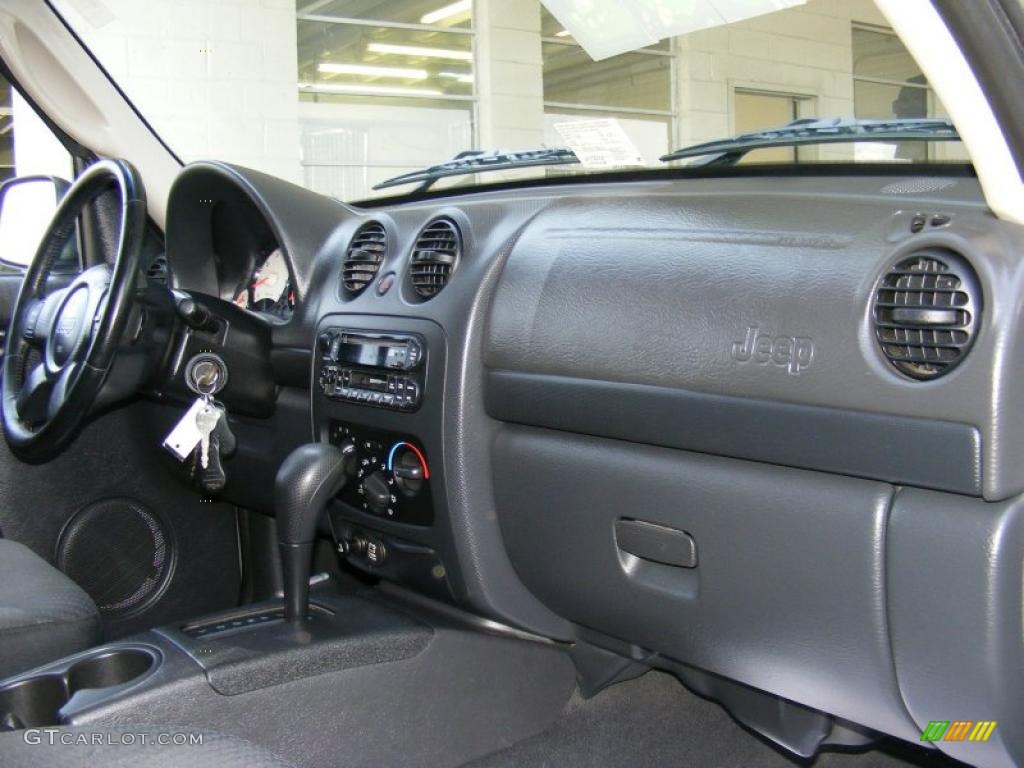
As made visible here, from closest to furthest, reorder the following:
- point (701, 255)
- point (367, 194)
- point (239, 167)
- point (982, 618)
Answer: point (982, 618) → point (701, 255) → point (239, 167) → point (367, 194)

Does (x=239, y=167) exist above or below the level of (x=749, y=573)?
above

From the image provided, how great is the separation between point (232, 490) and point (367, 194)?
74 centimetres

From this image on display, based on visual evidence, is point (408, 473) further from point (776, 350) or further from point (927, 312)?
point (927, 312)

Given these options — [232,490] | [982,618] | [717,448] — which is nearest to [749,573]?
[717,448]

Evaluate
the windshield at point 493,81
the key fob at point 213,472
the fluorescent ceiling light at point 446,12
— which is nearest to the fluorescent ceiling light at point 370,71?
the windshield at point 493,81

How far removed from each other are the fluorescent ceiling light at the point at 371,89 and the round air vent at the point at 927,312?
1.85 meters

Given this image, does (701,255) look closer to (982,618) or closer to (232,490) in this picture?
(982,618)

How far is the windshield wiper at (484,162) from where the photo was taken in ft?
6.72

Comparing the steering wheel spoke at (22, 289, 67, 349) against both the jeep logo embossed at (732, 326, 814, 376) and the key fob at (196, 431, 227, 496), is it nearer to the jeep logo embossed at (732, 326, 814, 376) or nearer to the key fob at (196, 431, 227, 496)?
the key fob at (196, 431, 227, 496)

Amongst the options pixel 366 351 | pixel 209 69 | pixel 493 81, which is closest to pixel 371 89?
pixel 209 69

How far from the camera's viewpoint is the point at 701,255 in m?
1.41

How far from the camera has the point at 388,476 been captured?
1842mm

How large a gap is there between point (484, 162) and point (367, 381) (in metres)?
0.59

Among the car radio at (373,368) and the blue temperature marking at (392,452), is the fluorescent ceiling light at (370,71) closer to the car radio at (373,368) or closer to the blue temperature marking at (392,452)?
the car radio at (373,368)
